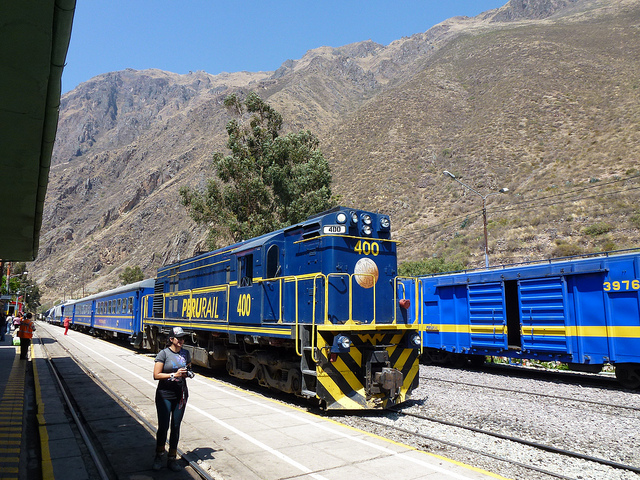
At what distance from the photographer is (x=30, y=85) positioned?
12.4 ft

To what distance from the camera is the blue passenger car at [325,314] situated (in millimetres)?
8320

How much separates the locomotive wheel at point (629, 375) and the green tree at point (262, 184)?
16.5m

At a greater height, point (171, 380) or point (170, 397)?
point (171, 380)

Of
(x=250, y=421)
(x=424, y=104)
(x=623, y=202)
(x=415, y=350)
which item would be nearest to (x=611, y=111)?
(x=623, y=202)

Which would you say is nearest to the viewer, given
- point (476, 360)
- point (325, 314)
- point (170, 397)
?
point (170, 397)

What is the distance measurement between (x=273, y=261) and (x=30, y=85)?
6.95 meters

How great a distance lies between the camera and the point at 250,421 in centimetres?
782

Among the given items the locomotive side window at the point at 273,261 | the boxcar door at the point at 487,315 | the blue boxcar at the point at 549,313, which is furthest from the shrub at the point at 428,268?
the locomotive side window at the point at 273,261

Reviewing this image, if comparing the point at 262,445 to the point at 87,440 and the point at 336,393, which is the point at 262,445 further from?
the point at 87,440

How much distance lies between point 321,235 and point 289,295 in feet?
4.95

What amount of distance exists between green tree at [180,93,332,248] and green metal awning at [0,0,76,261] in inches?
718

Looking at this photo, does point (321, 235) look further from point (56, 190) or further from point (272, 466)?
point (56, 190)

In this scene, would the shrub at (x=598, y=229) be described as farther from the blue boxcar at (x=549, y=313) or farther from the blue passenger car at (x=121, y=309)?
the blue passenger car at (x=121, y=309)

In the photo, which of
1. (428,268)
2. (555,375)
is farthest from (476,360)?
(428,268)
